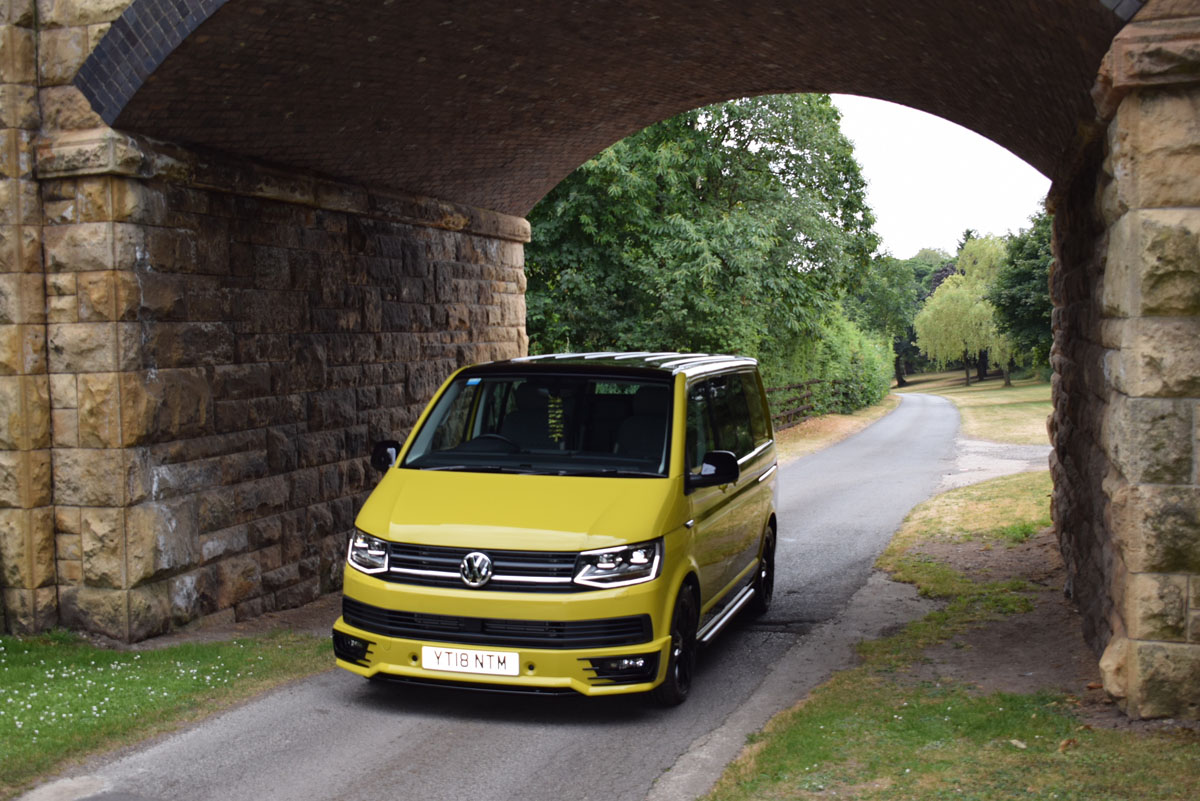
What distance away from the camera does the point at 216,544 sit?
841cm

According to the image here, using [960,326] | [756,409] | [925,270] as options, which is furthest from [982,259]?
[756,409]

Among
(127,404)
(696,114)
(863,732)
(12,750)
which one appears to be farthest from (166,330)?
(696,114)

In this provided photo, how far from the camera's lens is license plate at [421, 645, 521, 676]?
5875mm

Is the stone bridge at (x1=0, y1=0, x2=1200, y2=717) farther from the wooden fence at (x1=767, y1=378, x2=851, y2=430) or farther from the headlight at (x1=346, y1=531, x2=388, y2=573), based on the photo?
the wooden fence at (x1=767, y1=378, x2=851, y2=430)

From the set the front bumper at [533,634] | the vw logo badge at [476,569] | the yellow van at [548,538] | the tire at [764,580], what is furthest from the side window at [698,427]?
the tire at [764,580]

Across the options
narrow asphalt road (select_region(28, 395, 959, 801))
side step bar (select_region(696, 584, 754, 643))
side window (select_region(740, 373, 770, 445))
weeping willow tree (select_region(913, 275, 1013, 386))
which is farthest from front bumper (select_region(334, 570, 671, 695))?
weeping willow tree (select_region(913, 275, 1013, 386))

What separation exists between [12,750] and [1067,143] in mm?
7358

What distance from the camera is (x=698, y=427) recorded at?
7273mm

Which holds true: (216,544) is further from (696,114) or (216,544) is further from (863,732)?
(696,114)

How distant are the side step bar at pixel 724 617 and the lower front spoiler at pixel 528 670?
2.94ft

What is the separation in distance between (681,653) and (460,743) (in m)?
1.35

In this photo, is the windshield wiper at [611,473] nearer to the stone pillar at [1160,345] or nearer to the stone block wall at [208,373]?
the stone pillar at [1160,345]

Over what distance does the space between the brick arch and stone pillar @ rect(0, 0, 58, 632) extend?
0.56m

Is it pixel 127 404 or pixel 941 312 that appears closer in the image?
pixel 127 404
